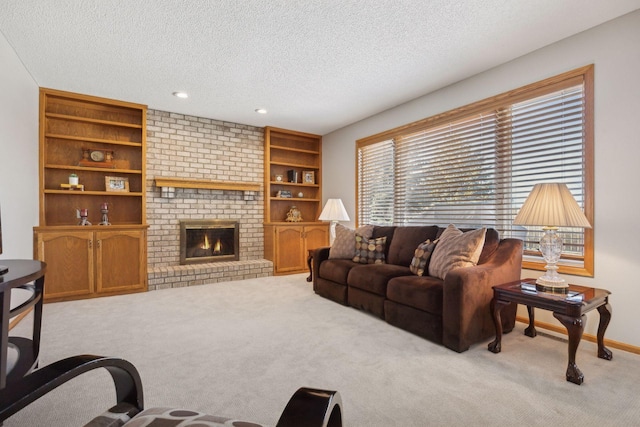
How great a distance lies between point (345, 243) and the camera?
3926mm

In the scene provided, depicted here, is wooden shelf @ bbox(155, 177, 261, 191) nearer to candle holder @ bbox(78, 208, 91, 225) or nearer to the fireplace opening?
the fireplace opening

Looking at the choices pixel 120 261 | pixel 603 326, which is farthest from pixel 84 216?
pixel 603 326

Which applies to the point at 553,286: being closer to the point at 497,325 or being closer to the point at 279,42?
the point at 497,325

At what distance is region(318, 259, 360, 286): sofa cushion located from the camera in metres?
3.47

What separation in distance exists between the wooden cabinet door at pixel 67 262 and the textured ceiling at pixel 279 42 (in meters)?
1.79

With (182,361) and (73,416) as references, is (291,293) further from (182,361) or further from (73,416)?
(73,416)

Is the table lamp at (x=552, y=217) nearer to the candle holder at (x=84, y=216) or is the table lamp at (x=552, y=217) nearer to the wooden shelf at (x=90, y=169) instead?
the wooden shelf at (x=90, y=169)

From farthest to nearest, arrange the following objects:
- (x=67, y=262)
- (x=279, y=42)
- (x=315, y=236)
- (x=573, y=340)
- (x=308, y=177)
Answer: (x=308, y=177) < (x=315, y=236) < (x=67, y=262) < (x=279, y=42) < (x=573, y=340)

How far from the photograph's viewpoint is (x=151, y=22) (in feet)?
8.16

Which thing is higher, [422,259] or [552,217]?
[552,217]

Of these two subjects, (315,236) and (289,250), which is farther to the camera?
(315,236)

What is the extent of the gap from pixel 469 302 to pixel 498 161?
1633 millimetres

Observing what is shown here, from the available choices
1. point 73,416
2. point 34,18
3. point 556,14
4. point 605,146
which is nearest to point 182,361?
point 73,416

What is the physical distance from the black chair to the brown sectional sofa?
1695 millimetres
